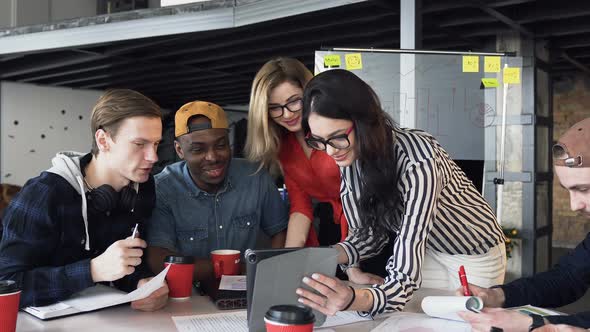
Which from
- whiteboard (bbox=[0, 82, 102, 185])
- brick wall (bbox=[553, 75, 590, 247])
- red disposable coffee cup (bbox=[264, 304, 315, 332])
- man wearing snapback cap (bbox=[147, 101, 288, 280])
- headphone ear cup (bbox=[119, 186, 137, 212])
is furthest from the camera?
whiteboard (bbox=[0, 82, 102, 185])

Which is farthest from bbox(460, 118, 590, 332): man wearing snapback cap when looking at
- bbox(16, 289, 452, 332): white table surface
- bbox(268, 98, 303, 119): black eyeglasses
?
bbox(268, 98, 303, 119): black eyeglasses

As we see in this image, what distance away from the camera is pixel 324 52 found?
4301 millimetres

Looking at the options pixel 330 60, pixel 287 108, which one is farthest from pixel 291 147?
pixel 330 60

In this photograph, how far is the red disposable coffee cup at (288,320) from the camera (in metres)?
1.21

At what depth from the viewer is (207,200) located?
2387 mm

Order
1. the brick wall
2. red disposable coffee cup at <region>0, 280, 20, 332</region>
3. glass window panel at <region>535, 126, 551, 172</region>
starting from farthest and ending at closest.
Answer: the brick wall, glass window panel at <region>535, 126, 551, 172</region>, red disposable coffee cup at <region>0, 280, 20, 332</region>

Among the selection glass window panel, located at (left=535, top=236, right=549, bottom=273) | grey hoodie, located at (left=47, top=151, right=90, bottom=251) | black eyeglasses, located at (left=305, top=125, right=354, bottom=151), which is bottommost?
glass window panel, located at (left=535, top=236, right=549, bottom=273)

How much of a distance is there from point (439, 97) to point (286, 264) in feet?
11.5

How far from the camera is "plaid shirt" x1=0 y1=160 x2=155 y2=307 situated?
1.70 metres

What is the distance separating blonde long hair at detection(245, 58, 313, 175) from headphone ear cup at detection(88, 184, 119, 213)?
70 cm

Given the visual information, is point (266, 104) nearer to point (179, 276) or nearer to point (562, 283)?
point (179, 276)

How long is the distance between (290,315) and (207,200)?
1241 mm

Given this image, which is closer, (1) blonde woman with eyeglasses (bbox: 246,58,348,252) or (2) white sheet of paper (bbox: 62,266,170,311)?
(2) white sheet of paper (bbox: 62,266,170,311)

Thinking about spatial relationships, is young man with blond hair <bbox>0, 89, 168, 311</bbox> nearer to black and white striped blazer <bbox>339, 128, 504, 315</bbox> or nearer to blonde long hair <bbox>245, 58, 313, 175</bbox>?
blonde long hair <bbox>245, 58, 313, 175</bbox>
